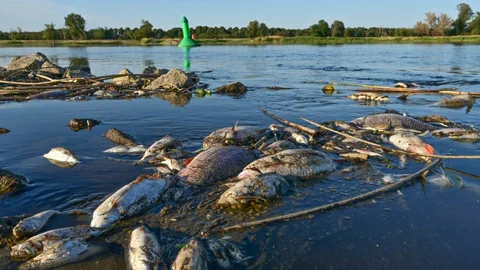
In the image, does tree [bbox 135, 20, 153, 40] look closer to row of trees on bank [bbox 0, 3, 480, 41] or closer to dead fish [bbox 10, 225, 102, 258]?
row of trees on bank [bbox 0, 3, 480, 41]

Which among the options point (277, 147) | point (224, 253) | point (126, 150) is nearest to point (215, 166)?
point (277, 147)

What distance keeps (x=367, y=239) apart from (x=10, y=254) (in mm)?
4216

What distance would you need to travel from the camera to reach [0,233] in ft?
15.1

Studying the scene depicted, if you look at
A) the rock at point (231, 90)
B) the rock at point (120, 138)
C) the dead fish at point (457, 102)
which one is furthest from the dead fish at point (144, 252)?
the rock at point (231, 90)

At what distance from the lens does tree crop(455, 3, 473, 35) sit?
9232 cm

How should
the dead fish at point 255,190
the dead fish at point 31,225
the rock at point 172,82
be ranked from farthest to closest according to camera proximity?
1. the rock at point 172,82
2. the dead fish at point 255,190
3. the dead fish at point 31,225

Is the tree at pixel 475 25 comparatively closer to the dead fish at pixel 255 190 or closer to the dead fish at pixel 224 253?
the dead fish at pixel 255 190

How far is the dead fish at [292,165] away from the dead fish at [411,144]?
6.78 ft

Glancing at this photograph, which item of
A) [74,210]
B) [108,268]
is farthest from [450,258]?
[74,210]

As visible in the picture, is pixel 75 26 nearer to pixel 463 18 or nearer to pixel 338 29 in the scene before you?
pixel 338 29

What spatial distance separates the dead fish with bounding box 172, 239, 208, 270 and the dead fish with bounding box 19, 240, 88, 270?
1.21m

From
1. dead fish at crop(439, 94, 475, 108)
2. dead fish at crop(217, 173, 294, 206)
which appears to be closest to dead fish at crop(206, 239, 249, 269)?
dead fish at crop(217, 173, 294, 206)

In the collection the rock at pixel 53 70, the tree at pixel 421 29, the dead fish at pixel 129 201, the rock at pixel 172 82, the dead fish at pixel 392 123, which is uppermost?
the tree at pixel 421 29

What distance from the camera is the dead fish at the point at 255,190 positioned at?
17.4 ft
